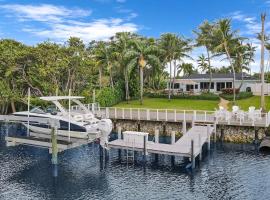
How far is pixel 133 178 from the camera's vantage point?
2742 cm

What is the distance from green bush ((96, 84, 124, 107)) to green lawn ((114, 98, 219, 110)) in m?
1.29

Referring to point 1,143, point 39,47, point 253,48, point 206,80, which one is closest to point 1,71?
point 39,47

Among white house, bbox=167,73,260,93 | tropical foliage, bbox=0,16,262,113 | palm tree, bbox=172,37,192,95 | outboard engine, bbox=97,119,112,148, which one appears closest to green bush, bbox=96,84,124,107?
tropical foliage, bbox=0,16,262,113

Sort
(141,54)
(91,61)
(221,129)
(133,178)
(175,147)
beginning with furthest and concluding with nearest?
(141,54) → (91,61) → (221,129) → (175,147) → (133,178)

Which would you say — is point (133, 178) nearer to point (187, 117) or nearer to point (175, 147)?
point (175, 147)

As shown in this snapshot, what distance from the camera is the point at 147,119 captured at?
42.7 m

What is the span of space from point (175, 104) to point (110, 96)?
9871 millimetres

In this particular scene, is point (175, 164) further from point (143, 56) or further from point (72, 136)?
point (143, 56)

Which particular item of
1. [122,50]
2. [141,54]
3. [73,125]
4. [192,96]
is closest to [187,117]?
[73,125]

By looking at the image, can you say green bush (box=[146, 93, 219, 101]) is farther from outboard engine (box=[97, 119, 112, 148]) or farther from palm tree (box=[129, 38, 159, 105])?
outboard engine (box=[97, 119, 112, 148])

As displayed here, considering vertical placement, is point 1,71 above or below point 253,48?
below

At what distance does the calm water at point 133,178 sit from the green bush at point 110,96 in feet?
60.0

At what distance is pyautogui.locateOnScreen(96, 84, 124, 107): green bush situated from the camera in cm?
5250

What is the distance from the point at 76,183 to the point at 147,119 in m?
17.5
